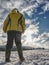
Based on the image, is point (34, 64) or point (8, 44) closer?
point (34, 64)

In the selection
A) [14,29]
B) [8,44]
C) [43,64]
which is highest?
[14,29]

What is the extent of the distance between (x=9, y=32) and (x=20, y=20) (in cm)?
69

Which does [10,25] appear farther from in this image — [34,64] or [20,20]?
[34,64]

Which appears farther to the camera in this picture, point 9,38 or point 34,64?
point 9,38

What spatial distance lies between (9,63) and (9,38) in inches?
44.1

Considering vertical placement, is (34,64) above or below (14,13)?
below

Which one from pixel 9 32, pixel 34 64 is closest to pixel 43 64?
pixel 34 64

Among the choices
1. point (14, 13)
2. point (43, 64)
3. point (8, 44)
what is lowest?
point (43, 64)

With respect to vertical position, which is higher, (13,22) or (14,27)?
(13,22)

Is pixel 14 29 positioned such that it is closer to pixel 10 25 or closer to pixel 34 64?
pixel 10 25

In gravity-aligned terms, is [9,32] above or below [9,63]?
above

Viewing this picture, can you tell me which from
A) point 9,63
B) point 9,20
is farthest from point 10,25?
point 9,63

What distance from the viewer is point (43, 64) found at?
9.44 m

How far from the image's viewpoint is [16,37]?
10117 mm
